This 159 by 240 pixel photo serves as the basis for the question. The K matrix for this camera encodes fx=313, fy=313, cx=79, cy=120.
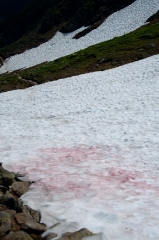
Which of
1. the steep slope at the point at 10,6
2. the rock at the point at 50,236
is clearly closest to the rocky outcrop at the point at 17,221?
the rock at the point at 50,236

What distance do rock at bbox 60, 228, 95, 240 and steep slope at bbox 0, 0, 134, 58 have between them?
5570 centimetres

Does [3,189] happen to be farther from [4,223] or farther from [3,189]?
[4,223]

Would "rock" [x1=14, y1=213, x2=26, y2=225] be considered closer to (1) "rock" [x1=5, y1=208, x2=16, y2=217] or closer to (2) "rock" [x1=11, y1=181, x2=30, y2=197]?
(1) "rock" [x1=5, y1=208, x2=16, y2=217]

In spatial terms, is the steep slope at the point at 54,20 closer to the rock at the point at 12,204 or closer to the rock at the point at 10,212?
the rock at the point at 12,204

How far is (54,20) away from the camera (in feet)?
252

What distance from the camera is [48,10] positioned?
8650cm

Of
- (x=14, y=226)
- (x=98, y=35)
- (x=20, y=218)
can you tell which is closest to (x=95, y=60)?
(x=98, y=35)

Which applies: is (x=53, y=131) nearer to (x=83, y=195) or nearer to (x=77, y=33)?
(x=83, y=195)

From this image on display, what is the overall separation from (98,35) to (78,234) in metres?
50.4

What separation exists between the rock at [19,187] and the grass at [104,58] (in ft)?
73.8

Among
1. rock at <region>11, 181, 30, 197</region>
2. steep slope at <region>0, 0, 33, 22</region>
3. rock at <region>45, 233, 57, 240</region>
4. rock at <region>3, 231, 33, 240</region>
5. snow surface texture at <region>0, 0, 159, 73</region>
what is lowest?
steep slope at <region>0, 0, 33, 22</region>

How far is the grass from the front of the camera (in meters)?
31.8

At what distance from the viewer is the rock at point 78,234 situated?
671 cm

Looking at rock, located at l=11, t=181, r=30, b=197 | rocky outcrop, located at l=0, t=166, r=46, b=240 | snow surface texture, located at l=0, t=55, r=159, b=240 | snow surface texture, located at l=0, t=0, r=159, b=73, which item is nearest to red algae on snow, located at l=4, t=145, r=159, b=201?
snow surface texture, located at l=0, t=55, r=159, b=240
